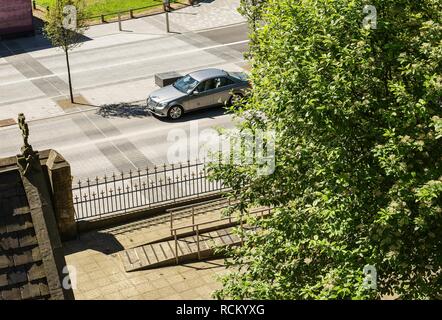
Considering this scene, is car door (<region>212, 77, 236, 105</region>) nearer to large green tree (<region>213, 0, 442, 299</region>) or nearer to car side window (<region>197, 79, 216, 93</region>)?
car side window (<region>197, 79, 216, 93</region>)

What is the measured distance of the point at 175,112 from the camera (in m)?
29.1

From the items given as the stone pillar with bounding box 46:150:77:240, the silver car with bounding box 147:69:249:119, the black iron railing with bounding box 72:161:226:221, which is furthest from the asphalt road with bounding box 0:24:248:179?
the stone pillar with bounding box 46:150:77:240

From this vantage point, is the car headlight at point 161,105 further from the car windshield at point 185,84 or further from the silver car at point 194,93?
the car windshield at point 185,84

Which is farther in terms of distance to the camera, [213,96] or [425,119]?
[213,96]

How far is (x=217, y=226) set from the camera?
65.8ft

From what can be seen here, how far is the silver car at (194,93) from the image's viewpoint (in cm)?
2895

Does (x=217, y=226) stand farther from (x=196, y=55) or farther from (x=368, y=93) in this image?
(x=196, y=55)

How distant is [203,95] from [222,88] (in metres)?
0.87

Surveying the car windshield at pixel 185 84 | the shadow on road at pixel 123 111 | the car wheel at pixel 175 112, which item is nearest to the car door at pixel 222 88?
the car windshield at pixel 185 84

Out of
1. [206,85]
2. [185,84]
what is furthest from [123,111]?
[206,85]

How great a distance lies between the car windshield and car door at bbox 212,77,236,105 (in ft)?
2.80
